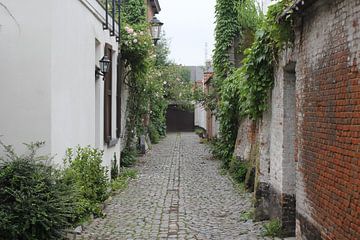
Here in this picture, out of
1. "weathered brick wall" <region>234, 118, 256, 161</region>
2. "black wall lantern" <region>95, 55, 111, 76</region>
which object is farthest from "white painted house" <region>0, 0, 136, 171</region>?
"weathered brick wall" <region>234, 118, 256, 161</region>

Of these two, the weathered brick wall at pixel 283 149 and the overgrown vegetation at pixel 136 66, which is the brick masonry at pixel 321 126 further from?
the overgrown vegetation at pixel 136 66

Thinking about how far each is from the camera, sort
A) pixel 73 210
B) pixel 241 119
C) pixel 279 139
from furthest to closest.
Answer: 1. pixel 241 119
2. pixel 279 139
3. pixel 73 210

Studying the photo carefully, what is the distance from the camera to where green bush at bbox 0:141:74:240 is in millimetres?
6160

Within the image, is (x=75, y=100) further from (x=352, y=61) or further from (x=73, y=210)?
(x=352, y=61)

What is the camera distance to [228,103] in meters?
15.5

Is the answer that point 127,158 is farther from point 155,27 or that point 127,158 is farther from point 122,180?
point 155,27

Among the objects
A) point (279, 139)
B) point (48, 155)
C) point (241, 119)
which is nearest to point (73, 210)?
point (48, 155)

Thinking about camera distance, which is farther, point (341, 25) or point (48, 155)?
point (48, 155)

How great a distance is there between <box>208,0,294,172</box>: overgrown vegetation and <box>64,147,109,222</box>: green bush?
10.3 ft

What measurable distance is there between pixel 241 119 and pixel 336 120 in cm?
1001

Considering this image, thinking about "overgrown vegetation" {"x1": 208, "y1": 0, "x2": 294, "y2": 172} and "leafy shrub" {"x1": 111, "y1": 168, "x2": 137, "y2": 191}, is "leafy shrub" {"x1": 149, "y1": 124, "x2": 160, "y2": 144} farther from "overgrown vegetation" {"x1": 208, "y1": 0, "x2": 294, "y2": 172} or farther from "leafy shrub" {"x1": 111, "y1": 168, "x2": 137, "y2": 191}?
"leafy shrub" {"x1": 111, "y1": 168, "x2": 137, "y2": 191}

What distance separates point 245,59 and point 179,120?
43.5m

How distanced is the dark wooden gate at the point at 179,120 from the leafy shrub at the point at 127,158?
33.8 m

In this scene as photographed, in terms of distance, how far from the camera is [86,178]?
29.6 ft
